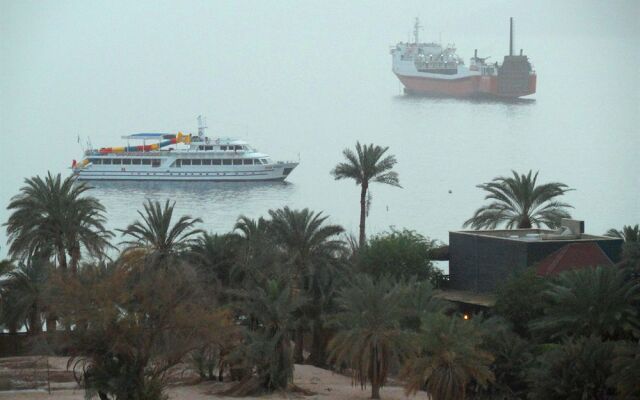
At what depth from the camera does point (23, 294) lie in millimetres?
30031

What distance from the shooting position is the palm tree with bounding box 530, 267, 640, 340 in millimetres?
24016

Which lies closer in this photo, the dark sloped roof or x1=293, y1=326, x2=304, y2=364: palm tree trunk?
the dark sloped roof

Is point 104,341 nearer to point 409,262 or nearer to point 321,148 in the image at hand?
point 409,262

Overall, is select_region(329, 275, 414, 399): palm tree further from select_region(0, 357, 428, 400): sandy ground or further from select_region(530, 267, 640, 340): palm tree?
select_region(530, 267, 640, 340): palm tree

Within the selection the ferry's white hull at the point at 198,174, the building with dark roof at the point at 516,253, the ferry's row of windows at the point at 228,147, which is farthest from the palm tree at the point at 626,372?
the ferry's row of windows at the point at 228,147

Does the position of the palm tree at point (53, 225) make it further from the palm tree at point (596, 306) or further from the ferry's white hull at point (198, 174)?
the ferry's white hull at point (198, 174)

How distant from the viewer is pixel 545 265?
29.7m

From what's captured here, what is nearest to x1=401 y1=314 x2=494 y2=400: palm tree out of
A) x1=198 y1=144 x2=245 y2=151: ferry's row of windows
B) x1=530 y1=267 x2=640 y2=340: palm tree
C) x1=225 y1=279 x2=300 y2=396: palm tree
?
x1=530 y1=267 x2=640 y2=340: palm tree

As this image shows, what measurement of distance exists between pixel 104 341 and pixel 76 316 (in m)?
0.66

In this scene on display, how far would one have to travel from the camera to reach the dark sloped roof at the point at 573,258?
2945 centimetres

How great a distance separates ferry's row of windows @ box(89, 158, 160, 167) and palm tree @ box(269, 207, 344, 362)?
186 ft

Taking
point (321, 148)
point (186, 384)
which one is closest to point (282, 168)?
point (321, 148)

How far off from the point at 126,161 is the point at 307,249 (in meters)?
58.4

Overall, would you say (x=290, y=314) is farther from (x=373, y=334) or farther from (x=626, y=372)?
(x=626, y=372)
